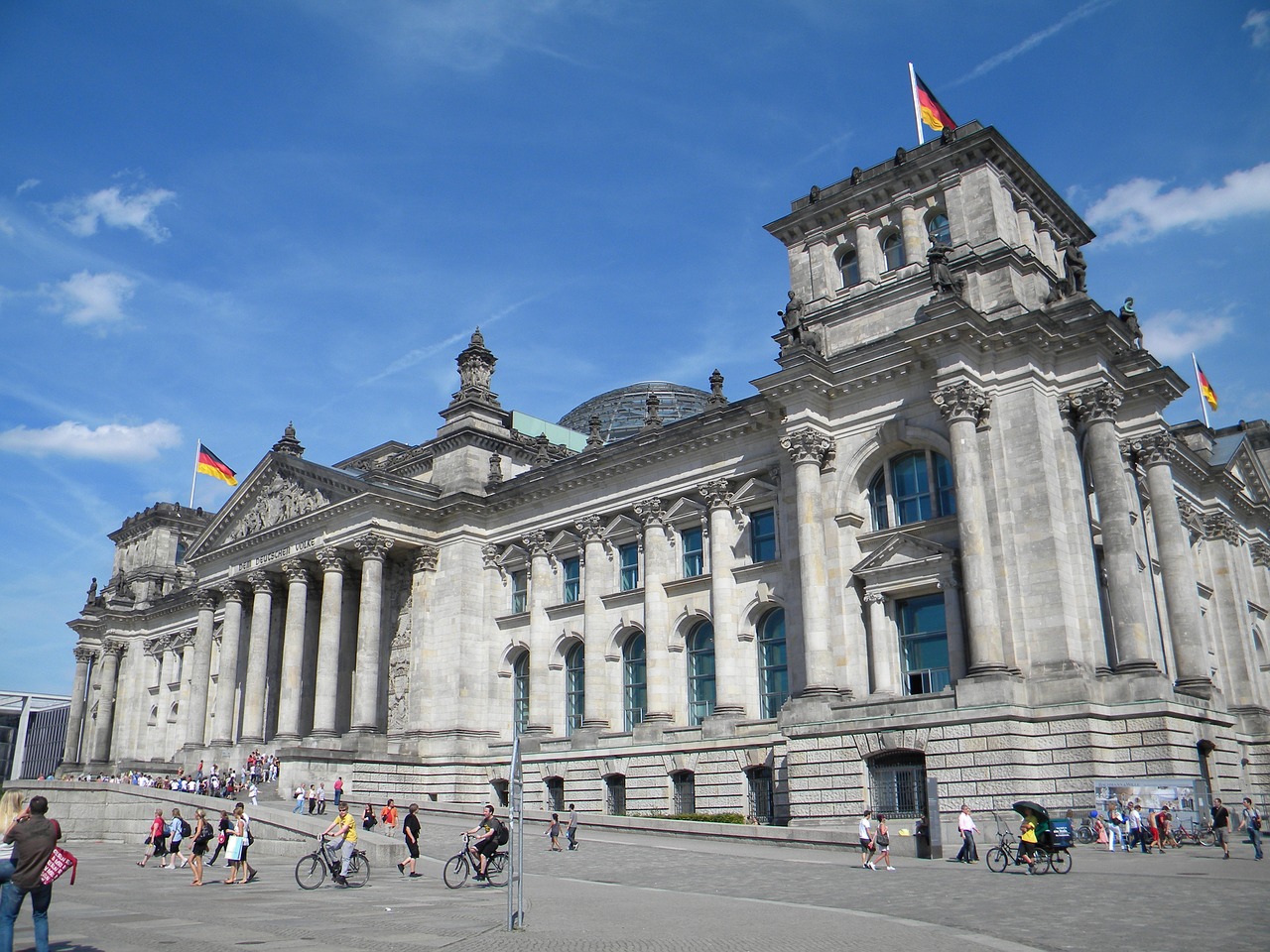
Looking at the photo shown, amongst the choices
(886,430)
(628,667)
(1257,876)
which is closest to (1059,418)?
(886,430)

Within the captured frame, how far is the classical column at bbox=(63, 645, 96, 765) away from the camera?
77.0 m

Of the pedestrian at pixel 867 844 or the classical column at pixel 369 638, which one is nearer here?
the pedestrian at pixel 867 844

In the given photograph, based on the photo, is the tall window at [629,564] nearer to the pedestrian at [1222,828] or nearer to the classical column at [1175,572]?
the classical column at [1175,572]

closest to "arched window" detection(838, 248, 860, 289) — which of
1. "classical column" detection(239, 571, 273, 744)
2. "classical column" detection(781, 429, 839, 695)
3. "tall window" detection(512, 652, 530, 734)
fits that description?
"classical column" detection(781, 429, 839, 695)

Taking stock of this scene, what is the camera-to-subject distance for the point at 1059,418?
1428 inches

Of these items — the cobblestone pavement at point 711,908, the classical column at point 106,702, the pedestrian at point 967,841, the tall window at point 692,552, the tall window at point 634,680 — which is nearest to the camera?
the cobblestone pavement at point 711,908

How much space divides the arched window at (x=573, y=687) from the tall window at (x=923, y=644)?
16.4 m

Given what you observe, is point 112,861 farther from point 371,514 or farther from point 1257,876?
point 1257,876

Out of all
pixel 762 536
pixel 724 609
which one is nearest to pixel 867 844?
pixel 724 609

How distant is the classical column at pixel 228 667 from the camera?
55.5m

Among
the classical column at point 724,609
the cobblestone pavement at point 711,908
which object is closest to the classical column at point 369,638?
the classical column at point 724,609

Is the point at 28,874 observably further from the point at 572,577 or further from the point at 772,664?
the point at 572,577

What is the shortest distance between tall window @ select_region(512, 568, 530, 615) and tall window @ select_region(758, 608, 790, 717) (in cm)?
1436

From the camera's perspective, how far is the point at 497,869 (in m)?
23.5
